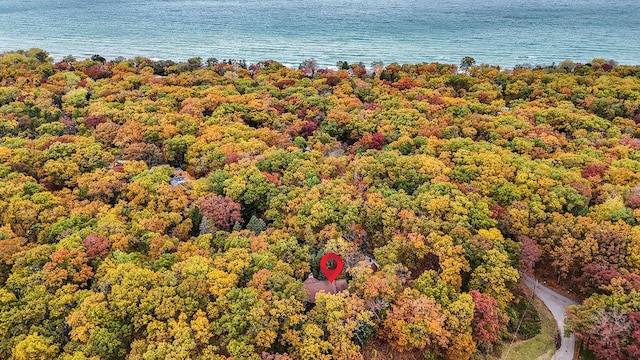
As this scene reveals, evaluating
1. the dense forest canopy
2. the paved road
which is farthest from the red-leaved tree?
the paved road

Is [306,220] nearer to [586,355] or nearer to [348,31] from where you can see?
[586,355]

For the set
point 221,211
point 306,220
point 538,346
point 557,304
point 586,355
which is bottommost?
point 538,346

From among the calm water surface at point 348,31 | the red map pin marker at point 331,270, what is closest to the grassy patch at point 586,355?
the red map pin marker at point 331,270

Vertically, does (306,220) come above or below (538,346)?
above

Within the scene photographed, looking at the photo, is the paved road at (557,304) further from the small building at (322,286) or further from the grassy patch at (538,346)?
the small building at (322,286)

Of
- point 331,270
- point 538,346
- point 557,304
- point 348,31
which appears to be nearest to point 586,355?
point 538,346

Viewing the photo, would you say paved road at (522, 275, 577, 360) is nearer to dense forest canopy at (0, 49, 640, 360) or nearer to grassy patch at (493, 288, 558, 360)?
grassy patch at (493, 288, 558, 360)

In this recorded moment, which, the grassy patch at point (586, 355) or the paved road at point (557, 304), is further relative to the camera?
the paved road at point (557, 304)
